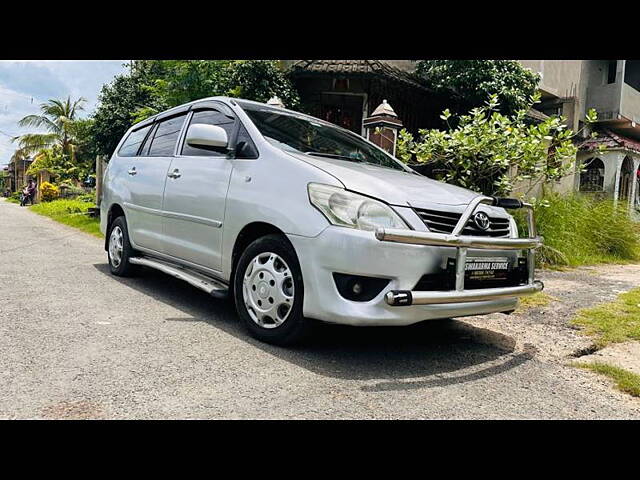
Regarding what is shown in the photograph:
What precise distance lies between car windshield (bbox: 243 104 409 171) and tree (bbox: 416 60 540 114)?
7525 mm

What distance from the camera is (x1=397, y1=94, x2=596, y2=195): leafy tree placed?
6.68m

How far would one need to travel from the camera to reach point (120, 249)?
5.43 m

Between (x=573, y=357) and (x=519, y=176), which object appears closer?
(x=573, y=357)

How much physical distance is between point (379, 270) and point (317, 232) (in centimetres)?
43

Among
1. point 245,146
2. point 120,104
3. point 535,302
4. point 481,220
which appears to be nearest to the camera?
point 481,220

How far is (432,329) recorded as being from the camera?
13.4 ft

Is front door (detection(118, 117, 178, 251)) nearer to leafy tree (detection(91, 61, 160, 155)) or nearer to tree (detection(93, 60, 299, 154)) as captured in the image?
tree (detection(93, 60, 299, 154))

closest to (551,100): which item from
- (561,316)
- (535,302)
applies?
(535,302)

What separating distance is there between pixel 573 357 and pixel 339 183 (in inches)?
84.3

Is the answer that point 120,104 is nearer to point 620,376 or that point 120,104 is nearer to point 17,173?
point 620,376

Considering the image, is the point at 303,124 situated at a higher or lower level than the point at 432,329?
higher
